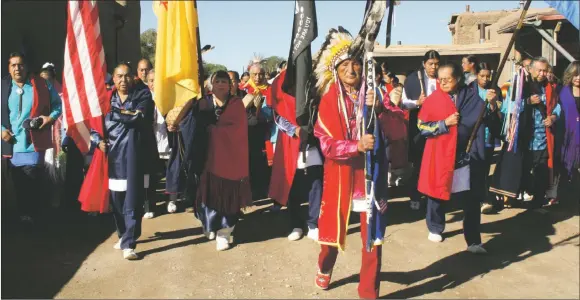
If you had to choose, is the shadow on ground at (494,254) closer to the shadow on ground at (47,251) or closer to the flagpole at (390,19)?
the flagpole at (390,19)

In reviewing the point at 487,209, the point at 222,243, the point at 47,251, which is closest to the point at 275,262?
the point at 222,243

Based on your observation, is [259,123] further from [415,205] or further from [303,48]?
[303,48]

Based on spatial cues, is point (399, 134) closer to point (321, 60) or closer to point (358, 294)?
point (321, 60)

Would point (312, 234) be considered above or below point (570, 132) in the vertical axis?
below

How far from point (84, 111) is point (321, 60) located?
224 cm

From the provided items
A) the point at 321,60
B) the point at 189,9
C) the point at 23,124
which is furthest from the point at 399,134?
the point at 23,124

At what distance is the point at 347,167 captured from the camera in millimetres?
4027

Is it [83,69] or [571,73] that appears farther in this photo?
[571,73]

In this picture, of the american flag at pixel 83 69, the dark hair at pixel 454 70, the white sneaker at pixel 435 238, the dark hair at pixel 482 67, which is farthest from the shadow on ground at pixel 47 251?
the dark hair at pixel 482 67

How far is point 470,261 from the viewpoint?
5031mm

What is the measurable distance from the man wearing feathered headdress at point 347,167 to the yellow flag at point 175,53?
1290mm

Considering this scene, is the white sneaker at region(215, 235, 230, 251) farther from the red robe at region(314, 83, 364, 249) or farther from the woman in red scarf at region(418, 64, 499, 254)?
the woman in red scarf at region(418, 64, 499, 254)

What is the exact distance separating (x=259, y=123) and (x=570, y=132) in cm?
412

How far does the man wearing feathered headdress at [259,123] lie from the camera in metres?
6.93
